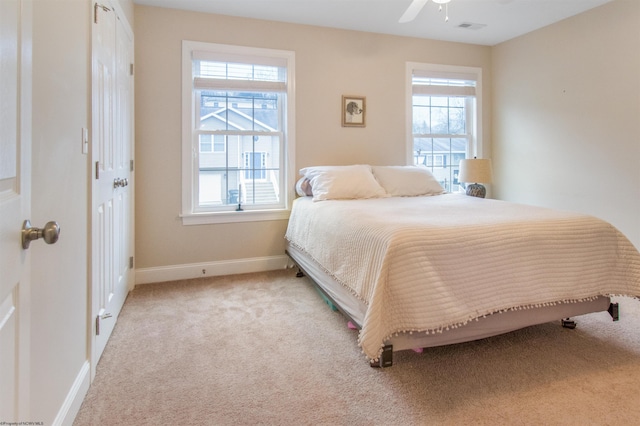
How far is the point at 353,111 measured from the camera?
390 centimetres

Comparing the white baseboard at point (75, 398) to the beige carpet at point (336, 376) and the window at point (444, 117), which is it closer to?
the beige carpet at point (336, 376)

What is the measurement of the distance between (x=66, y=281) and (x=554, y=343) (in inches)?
98.7

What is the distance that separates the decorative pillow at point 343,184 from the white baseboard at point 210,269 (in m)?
0.88

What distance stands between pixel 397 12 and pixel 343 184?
5.47ft

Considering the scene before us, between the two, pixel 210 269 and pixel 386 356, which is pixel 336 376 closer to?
pixel 386 356

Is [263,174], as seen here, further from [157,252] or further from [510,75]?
[510,75]

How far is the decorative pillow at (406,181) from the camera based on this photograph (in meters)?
3.49

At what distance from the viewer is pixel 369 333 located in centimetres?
162

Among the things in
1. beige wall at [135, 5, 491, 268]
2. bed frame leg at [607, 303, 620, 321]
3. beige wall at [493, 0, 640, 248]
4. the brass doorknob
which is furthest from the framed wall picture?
the brass doorknob

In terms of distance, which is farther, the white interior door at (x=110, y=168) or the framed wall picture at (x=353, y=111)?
the framed wall picture at (x=353, y=111)

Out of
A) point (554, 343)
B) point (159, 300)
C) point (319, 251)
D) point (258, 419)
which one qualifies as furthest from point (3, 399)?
point (554, 343)

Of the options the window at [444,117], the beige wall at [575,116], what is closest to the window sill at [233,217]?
the window at [444,117]

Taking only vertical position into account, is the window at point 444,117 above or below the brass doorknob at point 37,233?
above

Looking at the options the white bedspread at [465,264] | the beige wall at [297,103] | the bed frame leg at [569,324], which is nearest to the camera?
the white bedspread at [465,264]
